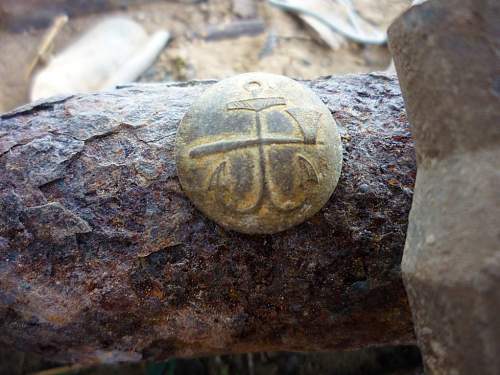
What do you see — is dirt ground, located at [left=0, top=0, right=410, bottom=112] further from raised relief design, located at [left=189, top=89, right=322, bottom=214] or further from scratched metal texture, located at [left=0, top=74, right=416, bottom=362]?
raised relief design, located at [left=189, top=89, right=322, bottom=214]

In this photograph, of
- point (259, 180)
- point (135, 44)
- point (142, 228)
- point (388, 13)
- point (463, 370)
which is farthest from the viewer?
point (388, 13)

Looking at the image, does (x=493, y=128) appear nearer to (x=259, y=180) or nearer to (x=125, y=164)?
(x=259, y=180)

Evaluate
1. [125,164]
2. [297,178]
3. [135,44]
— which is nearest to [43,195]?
[125,164]

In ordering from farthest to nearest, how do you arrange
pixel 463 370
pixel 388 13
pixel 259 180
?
pixel 388 13 < pixel 259 180 < pixel 463 370

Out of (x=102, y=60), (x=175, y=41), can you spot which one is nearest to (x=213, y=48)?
(x=175, y=41)

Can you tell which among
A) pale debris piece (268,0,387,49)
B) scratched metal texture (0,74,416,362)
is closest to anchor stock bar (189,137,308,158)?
scratched metal texture (0,74,416,362)

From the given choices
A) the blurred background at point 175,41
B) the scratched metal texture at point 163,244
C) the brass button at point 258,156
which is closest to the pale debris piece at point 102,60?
the blurred background at point 175,41

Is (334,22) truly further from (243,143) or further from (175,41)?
(243,143)

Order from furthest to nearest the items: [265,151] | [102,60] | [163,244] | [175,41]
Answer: [175,41]
[102,60]
[163,244]
[265,151]
